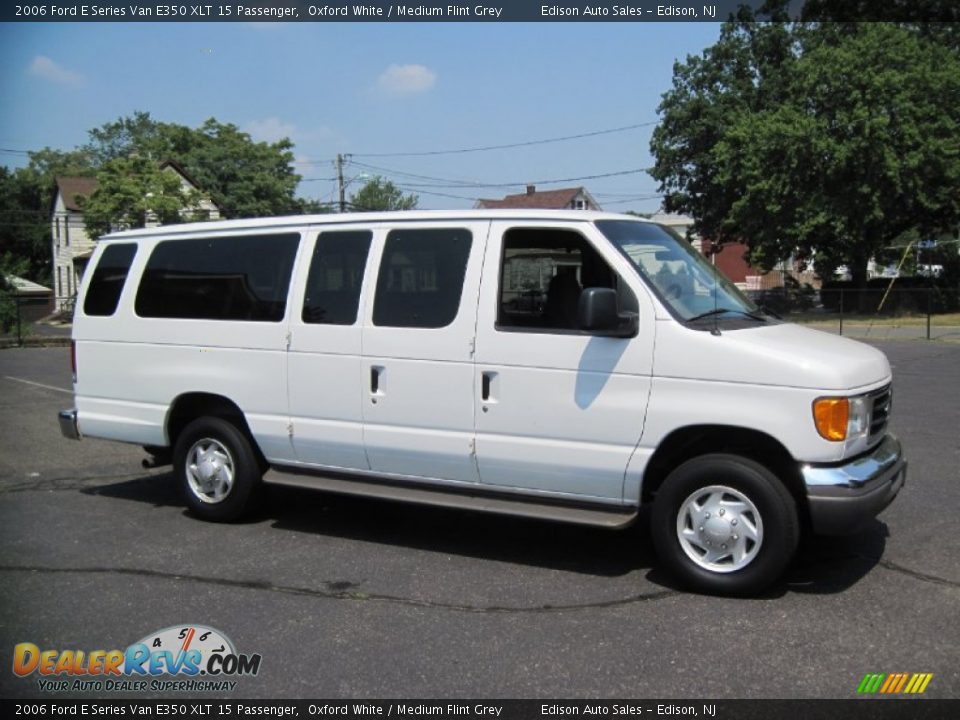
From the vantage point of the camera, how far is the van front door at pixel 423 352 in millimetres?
5375

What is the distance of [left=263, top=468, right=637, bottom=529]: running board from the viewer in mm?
5020

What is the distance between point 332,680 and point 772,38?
133ft

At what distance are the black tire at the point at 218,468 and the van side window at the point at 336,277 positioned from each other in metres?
1.13

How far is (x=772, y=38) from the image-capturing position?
38.5m

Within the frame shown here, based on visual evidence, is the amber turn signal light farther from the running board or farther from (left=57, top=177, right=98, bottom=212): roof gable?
(left=57, top=177, right=98, bottom=212): roof gable

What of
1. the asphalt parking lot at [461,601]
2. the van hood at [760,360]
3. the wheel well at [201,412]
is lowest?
the asphalt parking lot at [461,601]

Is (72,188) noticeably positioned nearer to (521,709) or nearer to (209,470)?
(209,470)

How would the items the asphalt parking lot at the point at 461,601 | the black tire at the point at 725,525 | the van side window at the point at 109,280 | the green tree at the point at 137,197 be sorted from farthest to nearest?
the green tree at the point at 137,197 < the van side window at the point at 109,280 < the black tire at the point at 725,525 < the asphalt parking lot at the point at 461,601

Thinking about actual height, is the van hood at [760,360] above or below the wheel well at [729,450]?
above

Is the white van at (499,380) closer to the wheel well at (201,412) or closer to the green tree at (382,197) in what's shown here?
the wheel well at (201,412)

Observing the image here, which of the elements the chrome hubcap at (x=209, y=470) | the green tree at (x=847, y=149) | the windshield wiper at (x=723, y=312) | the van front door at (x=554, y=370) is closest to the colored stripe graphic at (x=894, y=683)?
the van front door at (x=554, y=370)

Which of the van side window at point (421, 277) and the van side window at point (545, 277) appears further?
the van side window at point (421, 277)

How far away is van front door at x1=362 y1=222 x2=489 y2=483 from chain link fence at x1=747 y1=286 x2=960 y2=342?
75.2ft

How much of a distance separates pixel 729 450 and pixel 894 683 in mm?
1517
